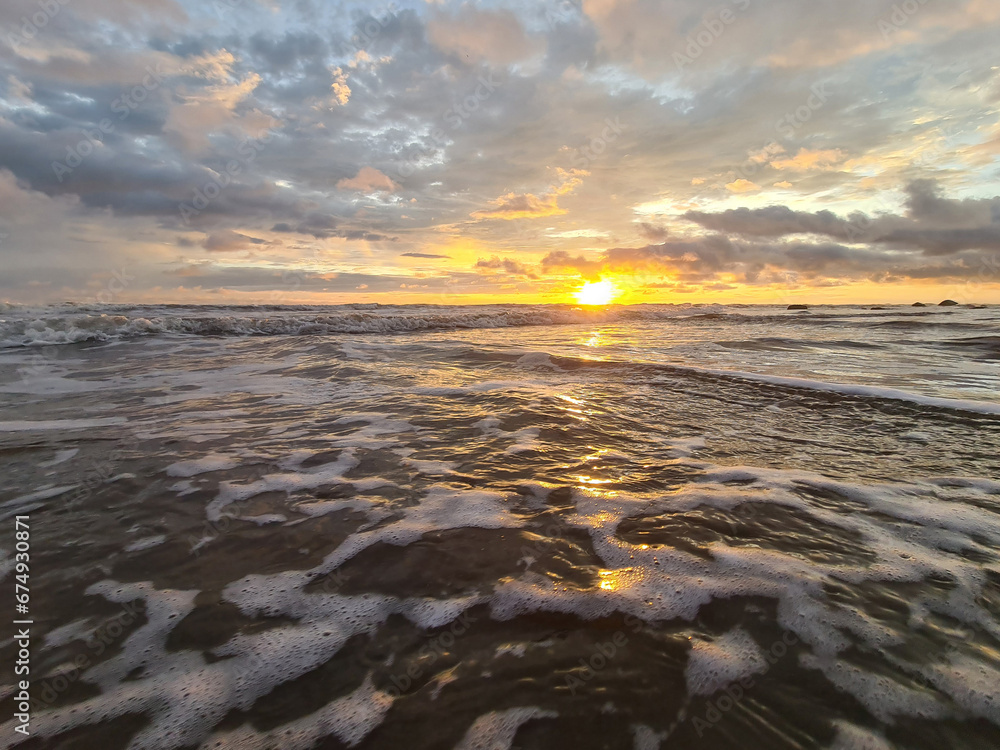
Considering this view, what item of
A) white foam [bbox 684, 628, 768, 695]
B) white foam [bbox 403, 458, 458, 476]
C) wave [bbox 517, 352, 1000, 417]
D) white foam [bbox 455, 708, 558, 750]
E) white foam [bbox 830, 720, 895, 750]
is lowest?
white foam [bbox 455, 708, 558, 750]

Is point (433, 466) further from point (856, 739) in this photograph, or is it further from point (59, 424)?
point (59, 424)

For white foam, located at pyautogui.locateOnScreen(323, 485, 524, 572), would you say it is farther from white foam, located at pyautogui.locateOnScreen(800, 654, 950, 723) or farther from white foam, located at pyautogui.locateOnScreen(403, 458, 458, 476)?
white foam, located at pyautogui.locateOnScreen(800, 654, 950, 723)

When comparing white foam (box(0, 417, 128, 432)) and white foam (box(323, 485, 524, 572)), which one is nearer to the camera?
white foam (box(323, 485, 524, 572))

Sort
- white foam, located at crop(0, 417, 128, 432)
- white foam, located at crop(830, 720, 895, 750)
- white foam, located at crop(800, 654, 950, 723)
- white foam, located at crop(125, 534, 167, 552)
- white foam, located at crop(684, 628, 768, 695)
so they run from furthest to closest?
white foam, located at crop(0, 417, 128, 432) → white foam, located at crop(125, 534, 167, 552) → white foam, located at crop(684, 628, 768, 695) → white foam, located at crop(800, 654, 950, 723) → white foam, located at crop(830, 720, 895, 750)

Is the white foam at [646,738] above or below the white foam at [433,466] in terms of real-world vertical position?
below

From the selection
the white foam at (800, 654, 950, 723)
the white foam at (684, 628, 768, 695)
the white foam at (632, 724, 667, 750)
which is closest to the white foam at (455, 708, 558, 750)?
the white foam at (632, 724, 667, 750)

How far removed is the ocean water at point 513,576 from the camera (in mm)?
1768

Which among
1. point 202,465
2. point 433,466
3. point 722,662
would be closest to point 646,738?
A: point 722,662

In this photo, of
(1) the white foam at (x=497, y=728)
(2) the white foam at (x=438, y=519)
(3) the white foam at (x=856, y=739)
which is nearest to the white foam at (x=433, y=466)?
(2) the white foam at (x=438, y=519)

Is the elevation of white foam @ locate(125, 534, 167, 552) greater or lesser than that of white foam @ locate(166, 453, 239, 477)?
lesser

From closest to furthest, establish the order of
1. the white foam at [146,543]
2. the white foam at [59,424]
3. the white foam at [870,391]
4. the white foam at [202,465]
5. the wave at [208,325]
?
the white foam at [146,543] < the white foam at [202,465] < the white foam at [59,424] < the white foam at [870,391] < the wave at [208,325]

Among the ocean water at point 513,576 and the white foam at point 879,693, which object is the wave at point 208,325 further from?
the white foam at point 879,693

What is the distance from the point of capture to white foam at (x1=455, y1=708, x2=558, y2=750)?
1654mm

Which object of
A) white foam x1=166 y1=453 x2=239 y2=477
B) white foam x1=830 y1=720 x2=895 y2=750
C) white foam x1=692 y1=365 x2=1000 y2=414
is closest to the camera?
white foam x1=830 y1=720 x2=895 y2=750
